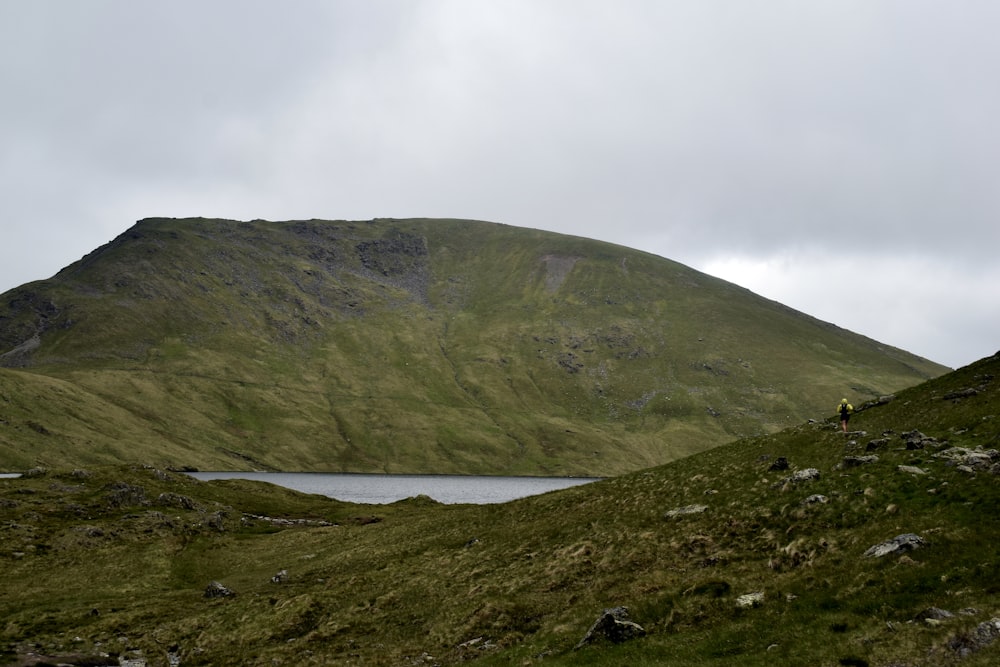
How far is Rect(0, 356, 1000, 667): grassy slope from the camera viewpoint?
789 inches

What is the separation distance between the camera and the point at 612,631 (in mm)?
23359

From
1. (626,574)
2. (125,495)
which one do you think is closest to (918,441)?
(626,574)

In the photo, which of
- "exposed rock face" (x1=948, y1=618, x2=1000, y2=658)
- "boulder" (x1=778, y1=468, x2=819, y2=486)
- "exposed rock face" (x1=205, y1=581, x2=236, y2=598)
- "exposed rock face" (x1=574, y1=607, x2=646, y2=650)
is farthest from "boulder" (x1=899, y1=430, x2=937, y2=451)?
"exposed rock face" (x1=205, y1=581, x2=236, y2=598)

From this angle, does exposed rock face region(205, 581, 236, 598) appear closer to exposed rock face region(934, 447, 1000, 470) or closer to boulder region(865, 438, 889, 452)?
Result: boulder region(865, 438, 889, 452)

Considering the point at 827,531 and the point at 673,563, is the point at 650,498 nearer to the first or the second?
the point at 673,563

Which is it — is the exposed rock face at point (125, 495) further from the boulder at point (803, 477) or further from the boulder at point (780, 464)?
the boulder at point (803, 477)

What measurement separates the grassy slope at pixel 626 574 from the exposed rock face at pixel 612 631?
2.47 ft

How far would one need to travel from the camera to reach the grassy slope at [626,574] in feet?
65.8

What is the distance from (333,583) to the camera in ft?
146

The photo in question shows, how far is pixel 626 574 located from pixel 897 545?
42.1 ft

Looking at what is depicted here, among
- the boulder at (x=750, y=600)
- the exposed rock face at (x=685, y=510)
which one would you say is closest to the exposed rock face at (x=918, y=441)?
the exposed rock face at (x=685, y=510)

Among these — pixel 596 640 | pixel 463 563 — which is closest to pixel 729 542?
pixel 596 640

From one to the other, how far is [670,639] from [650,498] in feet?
70.4

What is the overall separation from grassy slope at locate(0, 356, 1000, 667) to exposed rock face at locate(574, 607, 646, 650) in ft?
2.47
